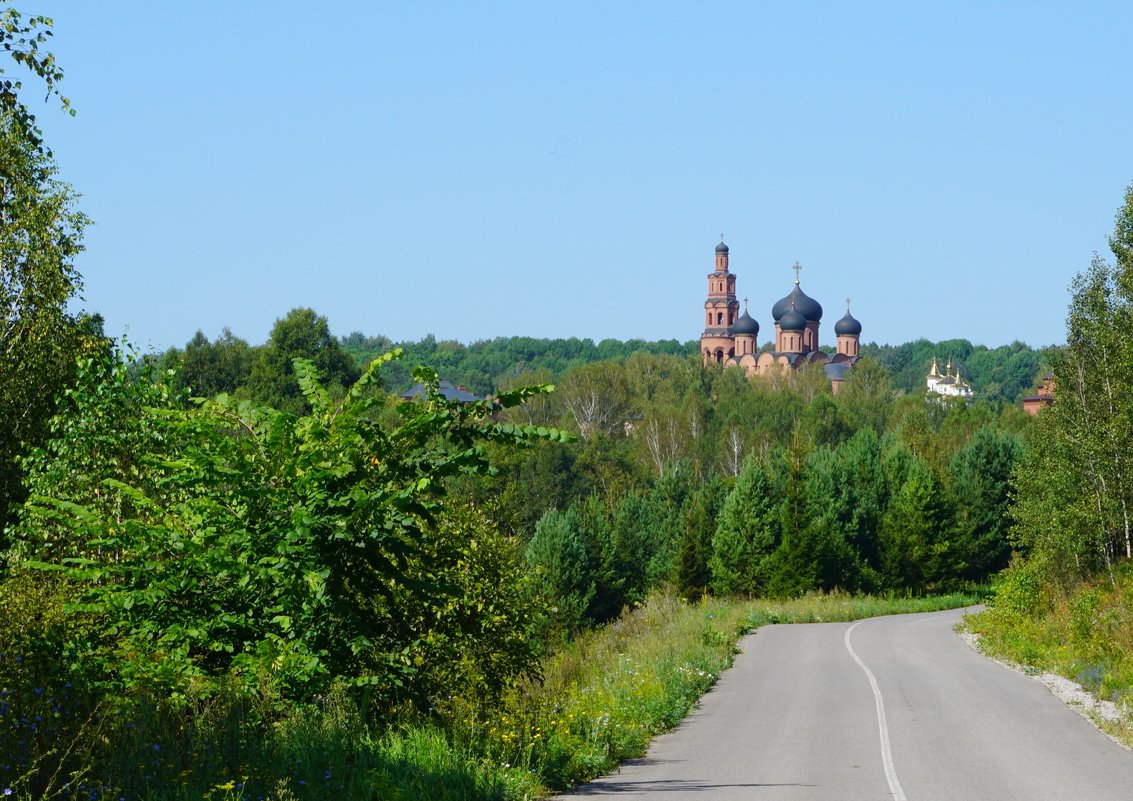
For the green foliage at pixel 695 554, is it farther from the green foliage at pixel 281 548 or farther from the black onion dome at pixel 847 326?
the black onion dome at pixel 847 326

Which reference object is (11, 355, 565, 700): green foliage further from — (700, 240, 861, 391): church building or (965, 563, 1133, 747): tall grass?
(700, 240, 861, 391): church building

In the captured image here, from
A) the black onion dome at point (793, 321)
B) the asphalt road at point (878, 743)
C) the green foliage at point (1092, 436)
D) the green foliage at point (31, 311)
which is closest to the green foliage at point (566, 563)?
the green foliage at point (1092, 436)

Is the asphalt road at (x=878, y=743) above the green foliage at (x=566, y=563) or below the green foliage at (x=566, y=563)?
below

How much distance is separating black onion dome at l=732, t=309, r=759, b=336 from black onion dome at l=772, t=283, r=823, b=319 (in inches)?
113

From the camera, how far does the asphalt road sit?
39.8 feet

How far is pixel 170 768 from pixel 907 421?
76402 mm

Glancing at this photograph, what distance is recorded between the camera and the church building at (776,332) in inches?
6486

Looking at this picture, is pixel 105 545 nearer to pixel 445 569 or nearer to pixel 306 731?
pixel 306 731

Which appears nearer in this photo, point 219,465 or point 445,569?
point 219,465

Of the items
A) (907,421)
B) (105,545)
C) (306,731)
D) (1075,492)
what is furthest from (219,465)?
(907,421)

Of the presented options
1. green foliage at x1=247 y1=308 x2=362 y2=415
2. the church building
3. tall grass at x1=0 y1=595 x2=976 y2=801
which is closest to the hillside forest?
tall grass at x1=0 y1=595 x2=976 y2=801

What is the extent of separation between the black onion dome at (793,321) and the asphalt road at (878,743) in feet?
463

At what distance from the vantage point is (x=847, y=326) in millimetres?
176250

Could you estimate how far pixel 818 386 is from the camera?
13775 cm
